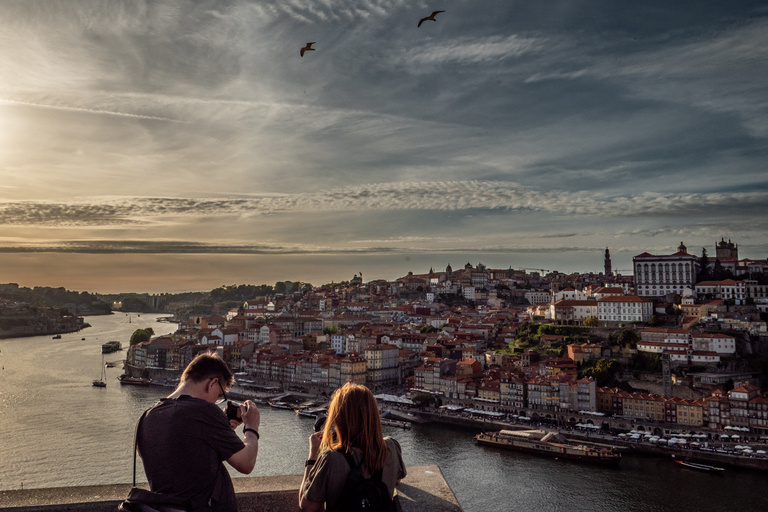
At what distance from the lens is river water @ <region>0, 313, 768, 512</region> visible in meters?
10.9

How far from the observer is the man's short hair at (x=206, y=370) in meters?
1.19

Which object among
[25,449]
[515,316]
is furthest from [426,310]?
[25,449]

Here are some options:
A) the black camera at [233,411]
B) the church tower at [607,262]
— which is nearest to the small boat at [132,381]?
the black camera at [233,411]

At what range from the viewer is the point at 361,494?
1.10 m

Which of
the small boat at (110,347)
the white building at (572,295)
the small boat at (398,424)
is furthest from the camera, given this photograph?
the small boat at (110,347)

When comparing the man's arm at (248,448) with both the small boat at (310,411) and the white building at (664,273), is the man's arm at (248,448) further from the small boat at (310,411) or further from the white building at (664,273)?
the white building at (664,273)

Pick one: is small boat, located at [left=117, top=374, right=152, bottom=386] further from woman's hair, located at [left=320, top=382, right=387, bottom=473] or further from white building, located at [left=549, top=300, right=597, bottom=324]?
woman's hair, located at [left=320, top=382, right=387, bottom=473]

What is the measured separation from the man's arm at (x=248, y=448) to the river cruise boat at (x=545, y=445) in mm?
13939

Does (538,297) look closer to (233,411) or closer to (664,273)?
(664,273)

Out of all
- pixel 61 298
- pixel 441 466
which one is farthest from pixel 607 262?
pixel 61 298

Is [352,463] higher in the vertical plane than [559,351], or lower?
higher

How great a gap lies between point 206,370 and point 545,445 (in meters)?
14.6

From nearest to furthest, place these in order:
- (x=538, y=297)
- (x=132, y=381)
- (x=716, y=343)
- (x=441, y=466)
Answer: (x=441, y=466), (x=716, y=343), (x=132, y=381), (x=538, y=297)

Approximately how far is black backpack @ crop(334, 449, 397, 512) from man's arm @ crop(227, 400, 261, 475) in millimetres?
190
